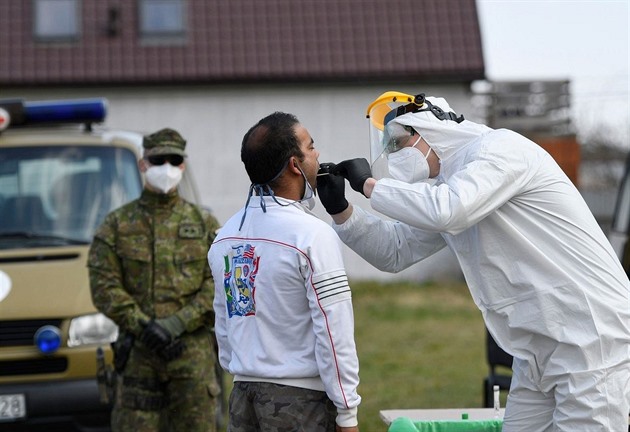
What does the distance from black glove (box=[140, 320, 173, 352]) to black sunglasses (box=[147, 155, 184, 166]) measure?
92 centimetres

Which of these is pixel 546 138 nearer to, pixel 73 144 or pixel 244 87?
pixel 244 87

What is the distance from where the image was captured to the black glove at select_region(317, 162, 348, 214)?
171 inches

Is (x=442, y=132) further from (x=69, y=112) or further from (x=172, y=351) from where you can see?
(x=69, y=112)

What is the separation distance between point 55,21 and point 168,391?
1557cm

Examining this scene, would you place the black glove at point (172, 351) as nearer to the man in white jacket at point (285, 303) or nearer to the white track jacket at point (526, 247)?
the man in white jacket at point (285, 303)

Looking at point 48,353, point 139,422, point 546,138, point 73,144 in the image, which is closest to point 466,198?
point 139,422

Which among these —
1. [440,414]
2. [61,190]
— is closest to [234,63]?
[61,190]

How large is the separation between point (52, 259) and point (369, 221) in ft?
10.6

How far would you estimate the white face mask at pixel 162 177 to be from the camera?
6.11 meters

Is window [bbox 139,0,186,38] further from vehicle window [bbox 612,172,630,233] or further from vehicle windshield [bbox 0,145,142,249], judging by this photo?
vehicle windshield [bbox 0,145,142,249]

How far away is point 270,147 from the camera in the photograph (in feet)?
13.4

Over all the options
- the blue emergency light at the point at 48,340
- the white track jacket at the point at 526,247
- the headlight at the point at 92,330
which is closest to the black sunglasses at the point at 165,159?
the headlight at the point at 92,330

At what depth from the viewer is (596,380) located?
12.9ft

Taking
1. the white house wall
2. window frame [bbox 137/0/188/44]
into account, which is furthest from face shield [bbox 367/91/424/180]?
window frame [bbox 137/0/188/44]
